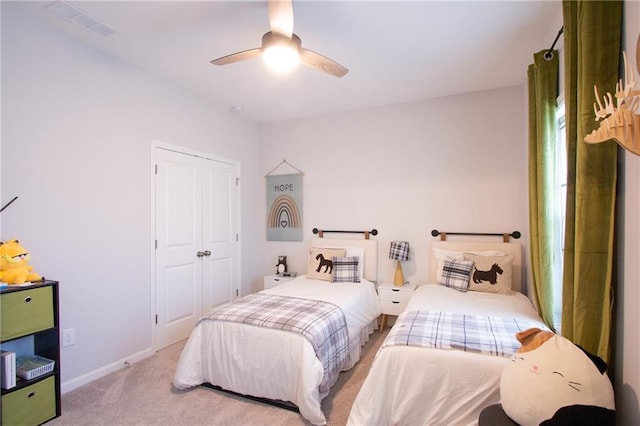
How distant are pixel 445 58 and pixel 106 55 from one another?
2862 millimetres

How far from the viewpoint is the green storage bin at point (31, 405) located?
184cm

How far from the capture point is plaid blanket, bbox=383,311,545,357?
1.76 metres

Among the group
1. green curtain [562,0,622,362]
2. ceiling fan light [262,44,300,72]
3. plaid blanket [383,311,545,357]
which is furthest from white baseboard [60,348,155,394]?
green curtain [562,0,622,362]

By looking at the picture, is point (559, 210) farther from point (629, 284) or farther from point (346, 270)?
point (346, 270)

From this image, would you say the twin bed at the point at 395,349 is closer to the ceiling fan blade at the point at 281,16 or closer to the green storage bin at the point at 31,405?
the green storage bin at the point at 31,405

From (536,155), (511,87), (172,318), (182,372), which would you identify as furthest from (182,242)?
(511,87)

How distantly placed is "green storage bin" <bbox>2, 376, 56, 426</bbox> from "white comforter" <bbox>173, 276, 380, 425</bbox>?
73 cm

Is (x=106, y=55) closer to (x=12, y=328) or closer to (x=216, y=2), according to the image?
(x=216, y=2)

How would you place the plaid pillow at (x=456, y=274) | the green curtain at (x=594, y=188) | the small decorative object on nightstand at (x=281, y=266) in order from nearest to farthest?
the green curtain at (x=594, y=188) < the plaid pillow at (x=456, y=274) < the small decorative object on nightstand at (x=281, y=266)

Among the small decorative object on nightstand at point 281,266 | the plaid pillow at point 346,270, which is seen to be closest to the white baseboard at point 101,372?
the small decorative object on nightstand at point 281,266

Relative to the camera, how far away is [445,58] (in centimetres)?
274

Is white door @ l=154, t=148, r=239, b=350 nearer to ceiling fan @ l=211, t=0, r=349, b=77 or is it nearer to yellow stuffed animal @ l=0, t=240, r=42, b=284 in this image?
yellow stuffed animal @ l=0, t=240, r=42, b=284

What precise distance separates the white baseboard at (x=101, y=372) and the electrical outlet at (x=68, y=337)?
0.91ft

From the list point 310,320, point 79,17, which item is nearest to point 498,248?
point 310,320
